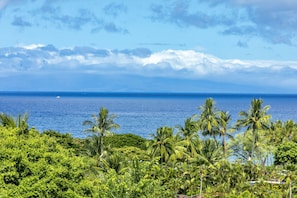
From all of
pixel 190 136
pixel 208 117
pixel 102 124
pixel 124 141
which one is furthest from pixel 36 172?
pixel 124 141

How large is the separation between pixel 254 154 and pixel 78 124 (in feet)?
275

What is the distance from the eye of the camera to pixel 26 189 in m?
22.7

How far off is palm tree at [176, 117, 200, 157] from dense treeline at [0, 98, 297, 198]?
0.15 meters

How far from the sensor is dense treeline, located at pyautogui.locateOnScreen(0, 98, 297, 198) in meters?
25.2

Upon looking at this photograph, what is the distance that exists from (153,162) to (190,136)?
32122 mm

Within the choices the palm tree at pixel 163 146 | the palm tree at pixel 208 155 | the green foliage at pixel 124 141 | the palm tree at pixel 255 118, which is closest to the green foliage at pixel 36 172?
the palm tree at pixel 208 155

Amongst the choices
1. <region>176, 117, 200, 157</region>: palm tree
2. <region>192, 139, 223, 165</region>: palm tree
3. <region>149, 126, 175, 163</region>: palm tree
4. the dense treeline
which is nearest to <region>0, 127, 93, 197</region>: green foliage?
the dense treeline

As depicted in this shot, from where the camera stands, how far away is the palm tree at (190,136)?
6606cm

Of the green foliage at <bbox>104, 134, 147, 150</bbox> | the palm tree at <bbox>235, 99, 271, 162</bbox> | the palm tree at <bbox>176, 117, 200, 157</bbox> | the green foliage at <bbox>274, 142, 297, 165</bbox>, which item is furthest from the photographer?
the green foliage at <bbox>104, 134, 147, 150</bbox>

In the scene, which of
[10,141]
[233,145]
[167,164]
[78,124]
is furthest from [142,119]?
[10,141]

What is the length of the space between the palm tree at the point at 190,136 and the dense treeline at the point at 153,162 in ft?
0.49

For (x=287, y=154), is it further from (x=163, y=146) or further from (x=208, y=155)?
(x=163, y=146)

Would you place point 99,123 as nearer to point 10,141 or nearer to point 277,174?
point 277,174

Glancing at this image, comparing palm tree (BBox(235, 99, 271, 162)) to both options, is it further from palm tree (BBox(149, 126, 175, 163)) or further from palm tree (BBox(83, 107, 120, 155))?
palm tree (BBox(83, 107, 120, 155))
